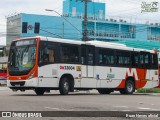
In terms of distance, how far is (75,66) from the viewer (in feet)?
87.1

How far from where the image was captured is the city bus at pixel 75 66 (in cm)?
2466

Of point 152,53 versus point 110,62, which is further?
point 152,53

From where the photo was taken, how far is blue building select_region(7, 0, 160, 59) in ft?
351

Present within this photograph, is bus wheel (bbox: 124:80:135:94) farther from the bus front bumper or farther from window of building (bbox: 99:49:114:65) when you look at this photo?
the bus front bumper

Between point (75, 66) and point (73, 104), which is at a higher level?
point (75, 66)

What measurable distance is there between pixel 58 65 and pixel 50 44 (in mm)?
1236

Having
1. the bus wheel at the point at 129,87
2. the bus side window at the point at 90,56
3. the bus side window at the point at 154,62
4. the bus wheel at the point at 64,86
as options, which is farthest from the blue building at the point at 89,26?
the bus wheel at the point at 64,86

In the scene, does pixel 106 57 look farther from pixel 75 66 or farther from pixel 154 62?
pixel 154 62

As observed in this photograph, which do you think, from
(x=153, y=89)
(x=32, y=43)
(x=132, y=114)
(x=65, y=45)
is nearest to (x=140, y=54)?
(x=153, y=89)

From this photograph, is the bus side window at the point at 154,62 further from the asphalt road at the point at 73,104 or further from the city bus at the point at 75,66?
the asphalt road at the point at 73,104

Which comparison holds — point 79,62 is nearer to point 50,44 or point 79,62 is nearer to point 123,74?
point 50,44

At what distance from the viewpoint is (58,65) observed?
25469mm

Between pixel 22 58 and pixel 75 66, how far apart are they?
10.7 feet

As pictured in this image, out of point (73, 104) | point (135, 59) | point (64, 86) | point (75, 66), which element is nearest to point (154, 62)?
point (135, 59)
